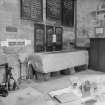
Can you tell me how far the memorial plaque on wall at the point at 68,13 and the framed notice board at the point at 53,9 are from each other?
0.64ft

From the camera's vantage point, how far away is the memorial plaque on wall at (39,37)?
12.5 feet

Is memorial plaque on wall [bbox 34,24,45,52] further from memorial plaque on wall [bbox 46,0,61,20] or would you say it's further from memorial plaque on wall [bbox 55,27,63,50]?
memorial plaque on wall [bbox 55,27,63,50]

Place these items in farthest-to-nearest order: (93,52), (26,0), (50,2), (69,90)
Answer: (93,52), (50,2), (26,0), (69,90)

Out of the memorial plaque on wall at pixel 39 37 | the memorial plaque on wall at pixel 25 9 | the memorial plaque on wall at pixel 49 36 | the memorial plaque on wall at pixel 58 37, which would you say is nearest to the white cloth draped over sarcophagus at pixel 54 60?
the memorial plaque on wall at pixel 39 37

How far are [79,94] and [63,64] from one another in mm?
1237

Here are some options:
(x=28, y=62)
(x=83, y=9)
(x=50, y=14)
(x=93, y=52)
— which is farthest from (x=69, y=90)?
(x=83, y=9)

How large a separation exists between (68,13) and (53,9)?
2.47ft

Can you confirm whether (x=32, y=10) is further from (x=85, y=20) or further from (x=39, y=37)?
(x=85, y=20)

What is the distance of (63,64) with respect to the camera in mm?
3637

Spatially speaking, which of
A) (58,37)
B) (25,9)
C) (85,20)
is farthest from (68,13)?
(25,9)

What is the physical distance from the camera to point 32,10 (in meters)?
3.71

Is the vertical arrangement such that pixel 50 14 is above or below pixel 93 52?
above

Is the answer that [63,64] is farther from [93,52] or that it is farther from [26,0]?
[26,0]

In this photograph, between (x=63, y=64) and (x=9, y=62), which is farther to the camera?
(x=63, y=64)
